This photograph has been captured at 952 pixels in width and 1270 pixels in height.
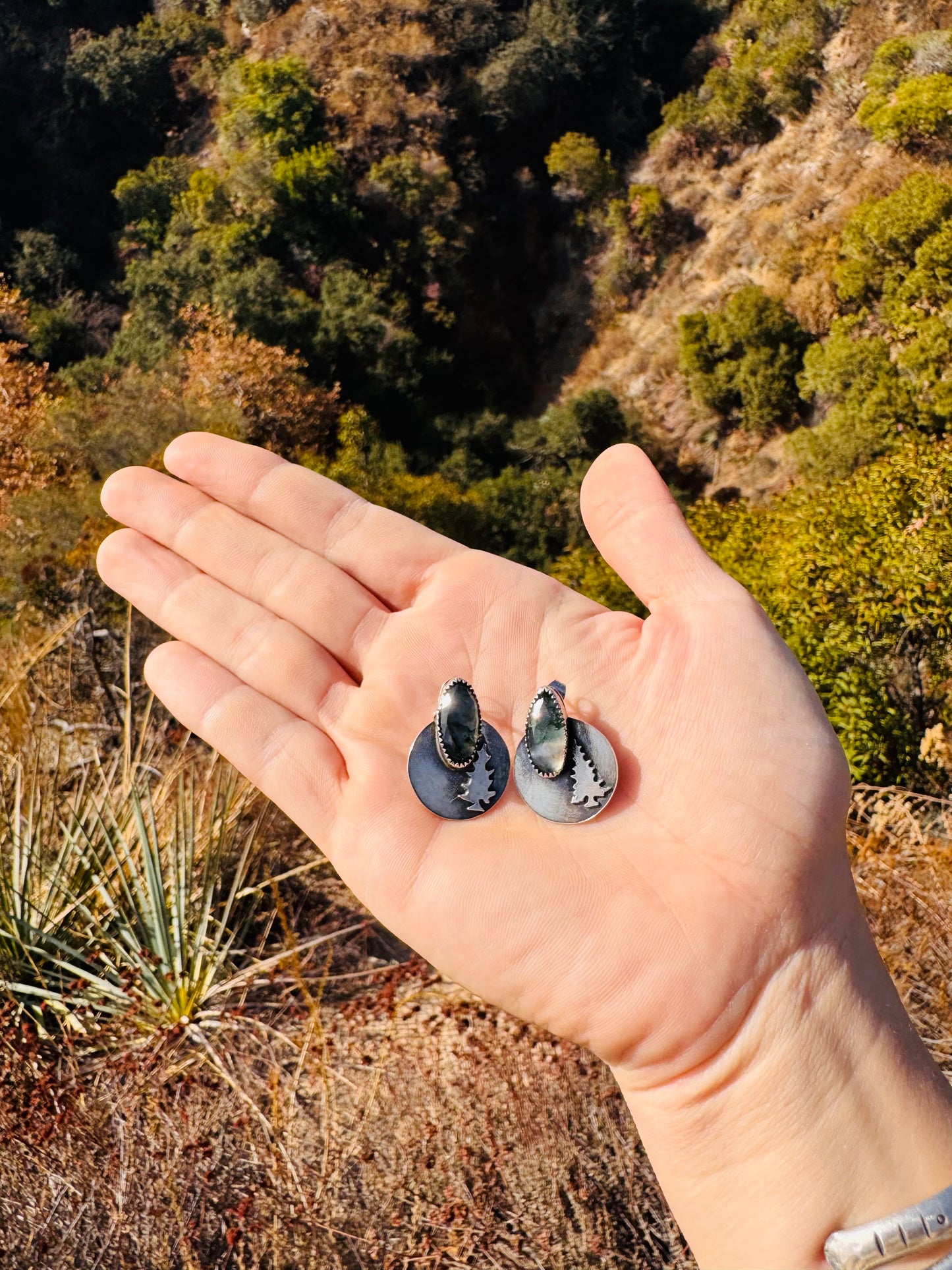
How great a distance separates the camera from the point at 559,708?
2285 mm

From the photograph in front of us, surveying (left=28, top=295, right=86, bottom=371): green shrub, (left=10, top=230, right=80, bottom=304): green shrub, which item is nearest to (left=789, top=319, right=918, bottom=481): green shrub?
(left=28, top=295, right=86, bottom=371): green shrub

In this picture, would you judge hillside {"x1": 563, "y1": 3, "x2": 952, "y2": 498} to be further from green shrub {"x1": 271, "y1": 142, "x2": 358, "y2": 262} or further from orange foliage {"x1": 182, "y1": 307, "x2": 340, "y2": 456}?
orange foliage {"x1": 182, "y1": 307, "x2": 340, "y2": 456}

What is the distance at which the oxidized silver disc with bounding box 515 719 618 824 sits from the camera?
223 cm

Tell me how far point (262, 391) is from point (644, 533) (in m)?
16.1

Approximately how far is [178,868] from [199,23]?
99.7 feet

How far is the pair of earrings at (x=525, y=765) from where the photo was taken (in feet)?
7.37

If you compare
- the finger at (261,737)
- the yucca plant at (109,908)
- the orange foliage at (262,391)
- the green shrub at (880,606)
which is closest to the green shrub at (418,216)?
the orange foliage at (262,391)

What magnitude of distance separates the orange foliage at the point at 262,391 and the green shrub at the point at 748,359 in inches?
309

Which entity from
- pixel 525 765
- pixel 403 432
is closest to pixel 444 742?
pixel 525 765

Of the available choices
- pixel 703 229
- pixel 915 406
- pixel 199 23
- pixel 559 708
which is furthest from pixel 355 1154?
pixel 199 23

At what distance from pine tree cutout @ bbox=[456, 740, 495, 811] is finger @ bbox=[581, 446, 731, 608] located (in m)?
0.66

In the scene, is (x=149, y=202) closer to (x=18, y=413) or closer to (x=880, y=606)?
(x=18, y=413)

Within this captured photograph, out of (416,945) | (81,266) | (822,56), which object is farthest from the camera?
(81,266)

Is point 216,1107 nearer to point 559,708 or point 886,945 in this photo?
point 559,708
